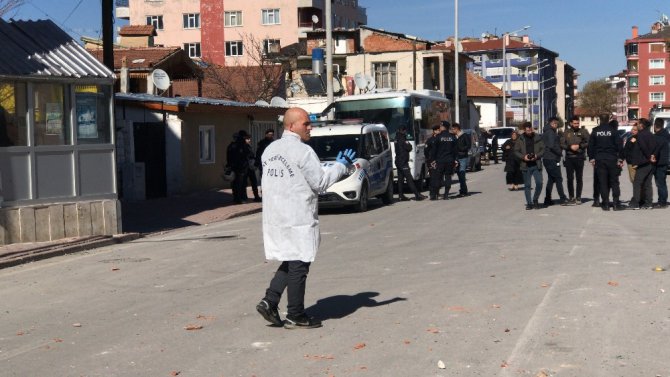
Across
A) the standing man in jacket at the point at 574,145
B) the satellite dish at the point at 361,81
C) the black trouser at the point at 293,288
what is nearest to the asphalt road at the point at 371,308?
the black trouser at the point at 293,288

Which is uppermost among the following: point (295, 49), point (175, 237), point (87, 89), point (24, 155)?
point (295, 49)

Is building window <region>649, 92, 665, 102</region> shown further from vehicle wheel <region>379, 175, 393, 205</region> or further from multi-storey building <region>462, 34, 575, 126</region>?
vehicle wheel <region>379, 175, 393, 205</region>

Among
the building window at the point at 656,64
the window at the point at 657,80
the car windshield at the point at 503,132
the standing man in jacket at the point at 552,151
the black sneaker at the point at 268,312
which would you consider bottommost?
the black sneaker at the point at 268,312

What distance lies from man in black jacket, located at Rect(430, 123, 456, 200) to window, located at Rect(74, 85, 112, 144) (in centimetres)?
965

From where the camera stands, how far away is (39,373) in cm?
713

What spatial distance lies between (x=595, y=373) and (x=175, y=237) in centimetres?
1219

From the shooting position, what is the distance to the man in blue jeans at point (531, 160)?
2103 cm

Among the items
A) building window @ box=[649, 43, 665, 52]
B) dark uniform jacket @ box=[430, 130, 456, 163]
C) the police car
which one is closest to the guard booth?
the police car

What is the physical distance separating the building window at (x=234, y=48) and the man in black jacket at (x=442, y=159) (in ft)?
202

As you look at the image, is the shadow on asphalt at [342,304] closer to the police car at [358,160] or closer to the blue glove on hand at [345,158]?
the blue glove on hand at [345,158]

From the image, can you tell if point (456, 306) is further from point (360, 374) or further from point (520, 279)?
point (360, 374)

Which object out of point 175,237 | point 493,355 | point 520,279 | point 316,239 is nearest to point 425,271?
point 520,279

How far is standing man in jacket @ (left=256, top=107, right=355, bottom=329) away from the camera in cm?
838

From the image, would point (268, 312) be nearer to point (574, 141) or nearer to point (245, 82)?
point (574, 141)
